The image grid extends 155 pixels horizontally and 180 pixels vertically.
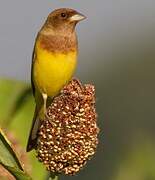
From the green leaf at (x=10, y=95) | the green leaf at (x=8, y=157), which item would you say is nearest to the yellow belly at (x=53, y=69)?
the green leaf at (x=10, y=95)

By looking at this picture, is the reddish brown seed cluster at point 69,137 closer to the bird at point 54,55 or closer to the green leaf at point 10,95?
the green leaf at point 10,95

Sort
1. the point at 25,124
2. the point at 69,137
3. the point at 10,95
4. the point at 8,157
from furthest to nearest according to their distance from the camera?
the point at 10,95, the point at 25,124, the point at 69,137, the point at 8,157

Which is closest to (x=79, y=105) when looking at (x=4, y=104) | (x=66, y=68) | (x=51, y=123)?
(x=51, y=123)

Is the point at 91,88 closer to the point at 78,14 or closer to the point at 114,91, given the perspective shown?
the point at 78,14

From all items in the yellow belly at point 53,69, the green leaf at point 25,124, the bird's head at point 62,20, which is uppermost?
the green leaf at point 25,124

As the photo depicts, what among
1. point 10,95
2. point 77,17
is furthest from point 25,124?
point 77,17

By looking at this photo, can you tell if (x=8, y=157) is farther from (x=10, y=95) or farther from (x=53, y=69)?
(x=53, y=69)
